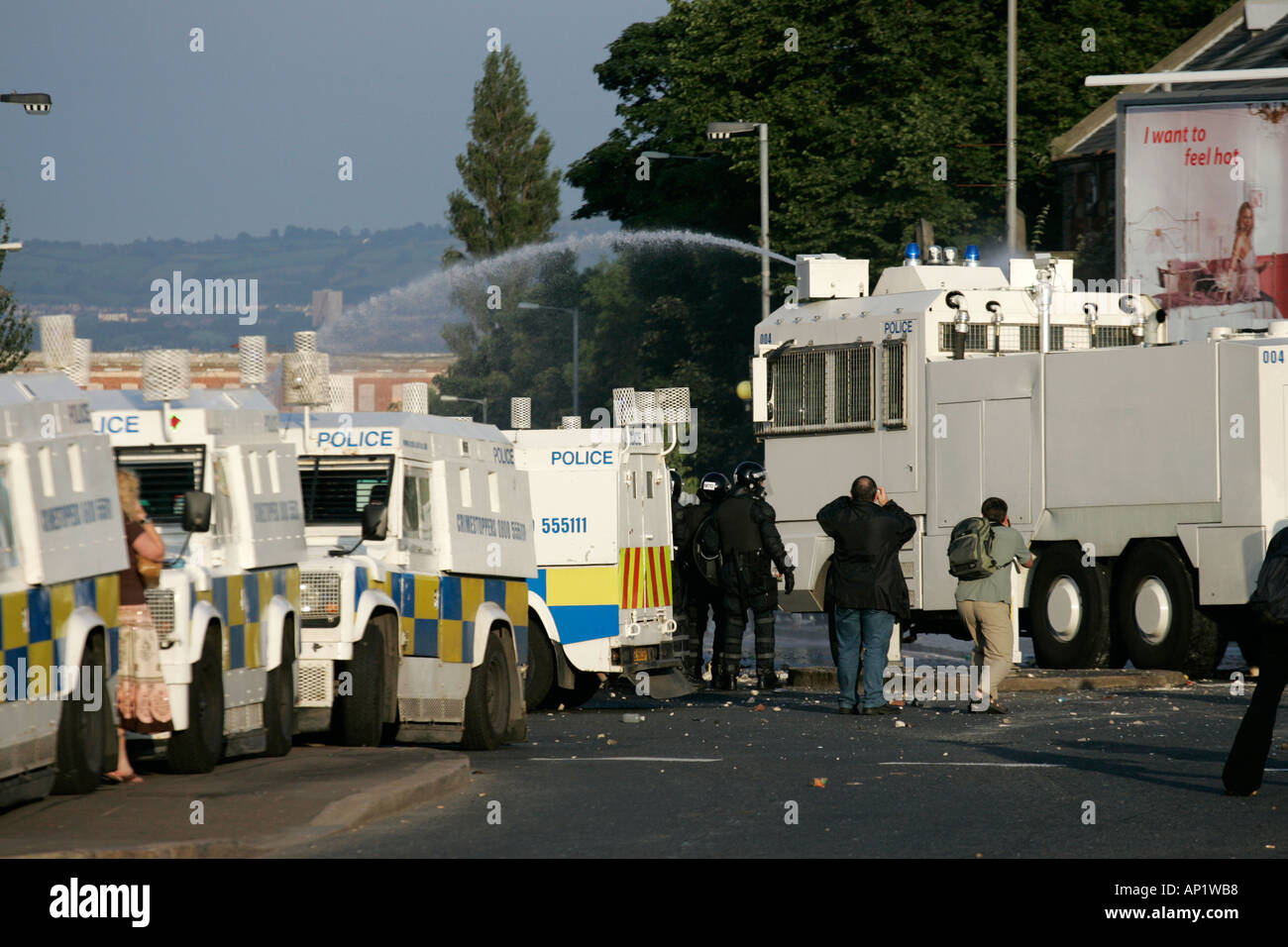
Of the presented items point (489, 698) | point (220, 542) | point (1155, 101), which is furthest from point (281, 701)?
point (1155, 101)

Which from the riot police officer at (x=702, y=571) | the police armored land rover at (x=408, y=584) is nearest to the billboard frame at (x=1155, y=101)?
the riot police officer at (x=702, y=571)

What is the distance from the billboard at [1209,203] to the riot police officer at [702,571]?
53.3 feet

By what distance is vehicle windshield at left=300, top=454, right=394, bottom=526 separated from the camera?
1652 centimetres

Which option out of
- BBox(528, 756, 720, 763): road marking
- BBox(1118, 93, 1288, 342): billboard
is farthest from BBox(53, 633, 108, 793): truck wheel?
BBox(1118, 93, 1288, 342): billboard

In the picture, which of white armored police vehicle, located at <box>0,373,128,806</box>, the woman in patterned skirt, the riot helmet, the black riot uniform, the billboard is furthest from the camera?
the billboard

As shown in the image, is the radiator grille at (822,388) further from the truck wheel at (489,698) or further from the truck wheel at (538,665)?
the truck wheel at (489,698)

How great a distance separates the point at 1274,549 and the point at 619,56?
46.5 metres

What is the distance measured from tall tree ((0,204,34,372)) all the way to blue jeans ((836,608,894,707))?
30677 millimetres

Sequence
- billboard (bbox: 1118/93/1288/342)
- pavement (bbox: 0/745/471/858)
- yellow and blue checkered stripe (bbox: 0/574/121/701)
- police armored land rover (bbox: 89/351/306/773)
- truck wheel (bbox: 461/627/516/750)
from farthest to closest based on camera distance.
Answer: billboard (bbox: 1118/93/1288/342), truck wheel (bbox: 461/627/516/750), police armored land rover (bbox: 89/351/306/773), yellow and blue checkered stripe (bbox: 0/574/121/701), pavement (bbox: 0/745/471/858)

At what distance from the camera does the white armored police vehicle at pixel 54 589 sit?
11180mm

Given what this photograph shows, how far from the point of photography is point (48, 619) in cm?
1153

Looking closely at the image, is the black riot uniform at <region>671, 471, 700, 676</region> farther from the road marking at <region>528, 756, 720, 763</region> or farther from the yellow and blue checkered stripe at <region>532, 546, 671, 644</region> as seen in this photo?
the road marking at <region>528, 756, 720, 763</region>
